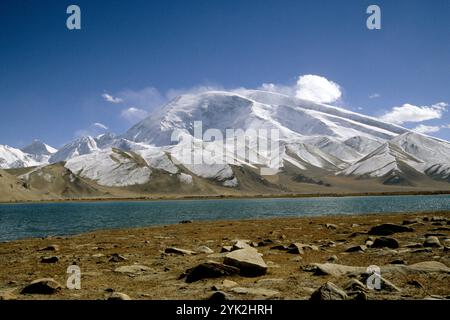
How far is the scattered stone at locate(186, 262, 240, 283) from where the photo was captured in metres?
18.2

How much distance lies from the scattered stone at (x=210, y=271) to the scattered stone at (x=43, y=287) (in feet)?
17.8

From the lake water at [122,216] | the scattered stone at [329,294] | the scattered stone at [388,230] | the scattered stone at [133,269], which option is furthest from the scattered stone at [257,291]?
the lake water at [122,216]

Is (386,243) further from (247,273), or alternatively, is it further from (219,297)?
(219,297)

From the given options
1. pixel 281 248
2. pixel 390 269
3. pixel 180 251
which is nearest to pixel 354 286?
pixel 390 269

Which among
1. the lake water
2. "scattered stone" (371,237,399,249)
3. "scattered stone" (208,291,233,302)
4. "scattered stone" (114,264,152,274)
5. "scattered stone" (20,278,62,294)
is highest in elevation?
"scattered stone" (208,291,233,302)

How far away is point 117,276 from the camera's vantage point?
19875 mm

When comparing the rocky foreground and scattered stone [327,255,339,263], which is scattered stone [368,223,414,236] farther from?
scattered stone [327,255,339,263]

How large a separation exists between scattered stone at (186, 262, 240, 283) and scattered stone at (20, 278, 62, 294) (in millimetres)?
5427

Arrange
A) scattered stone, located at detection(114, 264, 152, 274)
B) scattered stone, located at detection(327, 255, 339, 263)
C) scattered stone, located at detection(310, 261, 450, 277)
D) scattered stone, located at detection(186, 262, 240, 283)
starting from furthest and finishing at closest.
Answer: scattered stone, located at detection(327, 255, 339, 263) < scattered stone, located at detection(114, 264, 152, 274) < scattered stone, located at detection(186, 262, 240, 283) < scattered stone, located at detection(310, 261, 450, 277)

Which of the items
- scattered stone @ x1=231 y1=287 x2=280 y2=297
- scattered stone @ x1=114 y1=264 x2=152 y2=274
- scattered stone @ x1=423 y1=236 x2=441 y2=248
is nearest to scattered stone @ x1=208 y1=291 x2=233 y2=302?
scattered stone @ x1=231 y1=287 x2=280 y2=297

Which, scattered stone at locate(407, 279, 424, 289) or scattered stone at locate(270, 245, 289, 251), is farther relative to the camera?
scattered stone at locate(270, 245, 289, 251)

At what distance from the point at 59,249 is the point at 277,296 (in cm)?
2235

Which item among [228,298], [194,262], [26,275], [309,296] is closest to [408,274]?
[309,296]
